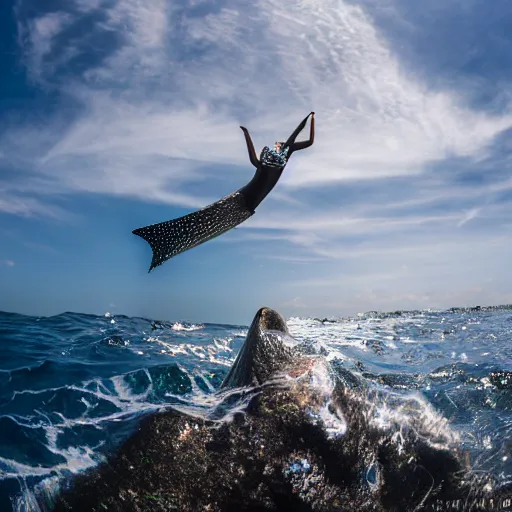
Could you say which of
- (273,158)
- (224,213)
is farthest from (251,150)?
(224,213)

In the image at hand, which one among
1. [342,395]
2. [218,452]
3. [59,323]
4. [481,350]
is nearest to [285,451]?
[218,452]

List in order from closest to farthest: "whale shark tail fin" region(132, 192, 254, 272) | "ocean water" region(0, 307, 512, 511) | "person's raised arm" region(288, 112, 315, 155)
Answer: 1. "ocean water" region(0, 307, 512, 511)
2. "person's raised arm" region(288, 112, 315, 155)
3. "whale shark tail fin" region(132, 192, 254, 272)

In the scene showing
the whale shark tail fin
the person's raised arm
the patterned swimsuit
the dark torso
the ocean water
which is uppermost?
the person's raised arm

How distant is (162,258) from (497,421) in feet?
17.4

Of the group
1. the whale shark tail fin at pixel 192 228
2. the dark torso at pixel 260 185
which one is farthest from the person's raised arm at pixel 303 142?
the whale shark tail fin at pixel 192 228

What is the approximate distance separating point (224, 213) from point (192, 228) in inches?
21.7

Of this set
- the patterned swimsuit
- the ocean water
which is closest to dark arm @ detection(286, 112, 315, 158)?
the patterned swimsuit

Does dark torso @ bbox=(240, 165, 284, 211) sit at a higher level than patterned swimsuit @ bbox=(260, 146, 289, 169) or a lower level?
lower

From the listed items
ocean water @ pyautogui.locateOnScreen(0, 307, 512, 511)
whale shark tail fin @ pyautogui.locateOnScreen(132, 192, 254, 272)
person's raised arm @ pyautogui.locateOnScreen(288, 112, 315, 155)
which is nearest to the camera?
ocean water @ pyautogui.locateOnScreen(0, 307, 512, 511)

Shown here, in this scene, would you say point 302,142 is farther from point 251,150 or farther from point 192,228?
point 192,228

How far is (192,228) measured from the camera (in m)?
6.55

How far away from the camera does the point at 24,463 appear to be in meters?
4.18

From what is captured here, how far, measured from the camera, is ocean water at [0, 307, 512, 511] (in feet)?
12.7

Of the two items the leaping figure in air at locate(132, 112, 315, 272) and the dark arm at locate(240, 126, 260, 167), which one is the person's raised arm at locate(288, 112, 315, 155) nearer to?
the leaping figure in air at locate(132, 112, 315, 272)
